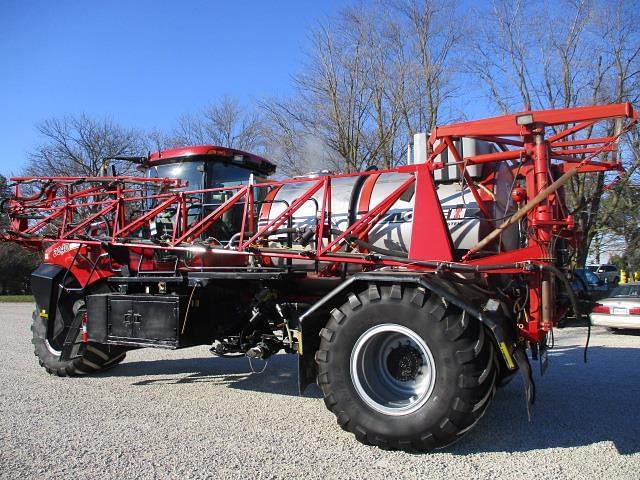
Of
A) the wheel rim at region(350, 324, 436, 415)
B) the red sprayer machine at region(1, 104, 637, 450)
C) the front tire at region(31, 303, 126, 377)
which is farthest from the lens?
the front tire at region(31, 303, 126, 377)

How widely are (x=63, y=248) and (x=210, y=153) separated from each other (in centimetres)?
230

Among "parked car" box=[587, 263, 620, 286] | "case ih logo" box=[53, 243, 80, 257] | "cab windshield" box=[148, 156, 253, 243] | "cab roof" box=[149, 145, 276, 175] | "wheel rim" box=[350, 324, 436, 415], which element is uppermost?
"cab roof" box=[149, 145, 276, 175]

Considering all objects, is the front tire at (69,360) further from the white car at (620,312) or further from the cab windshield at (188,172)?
the white car at (620,312)

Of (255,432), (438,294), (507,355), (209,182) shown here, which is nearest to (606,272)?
(209,182)

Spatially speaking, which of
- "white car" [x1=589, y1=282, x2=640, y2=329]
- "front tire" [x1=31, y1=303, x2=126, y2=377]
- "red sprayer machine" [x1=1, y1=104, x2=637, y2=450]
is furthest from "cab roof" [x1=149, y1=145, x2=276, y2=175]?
"white car" [x1=589, y1=282, x2=640, y2=329]

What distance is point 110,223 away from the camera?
22.6 feet

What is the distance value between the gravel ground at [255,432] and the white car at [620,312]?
5.34 m

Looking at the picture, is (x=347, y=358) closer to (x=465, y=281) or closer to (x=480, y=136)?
(x=465, y=281)

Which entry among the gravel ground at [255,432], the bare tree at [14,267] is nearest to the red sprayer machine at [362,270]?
the gravel ground at [255,432]

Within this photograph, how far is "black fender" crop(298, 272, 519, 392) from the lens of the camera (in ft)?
14.3

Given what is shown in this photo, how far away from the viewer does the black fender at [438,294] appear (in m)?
4.35

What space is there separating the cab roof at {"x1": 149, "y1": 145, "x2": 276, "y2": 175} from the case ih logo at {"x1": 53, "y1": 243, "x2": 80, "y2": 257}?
58.0 inches

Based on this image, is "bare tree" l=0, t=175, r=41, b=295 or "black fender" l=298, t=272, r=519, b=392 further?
"bare tree" l=0, t=175, r=41, b=295

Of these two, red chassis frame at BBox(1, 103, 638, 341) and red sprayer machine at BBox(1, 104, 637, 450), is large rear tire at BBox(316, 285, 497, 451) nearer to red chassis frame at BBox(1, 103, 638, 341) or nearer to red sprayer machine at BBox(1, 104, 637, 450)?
red sprayer machine at BBox(1, 104, 637, 450)
